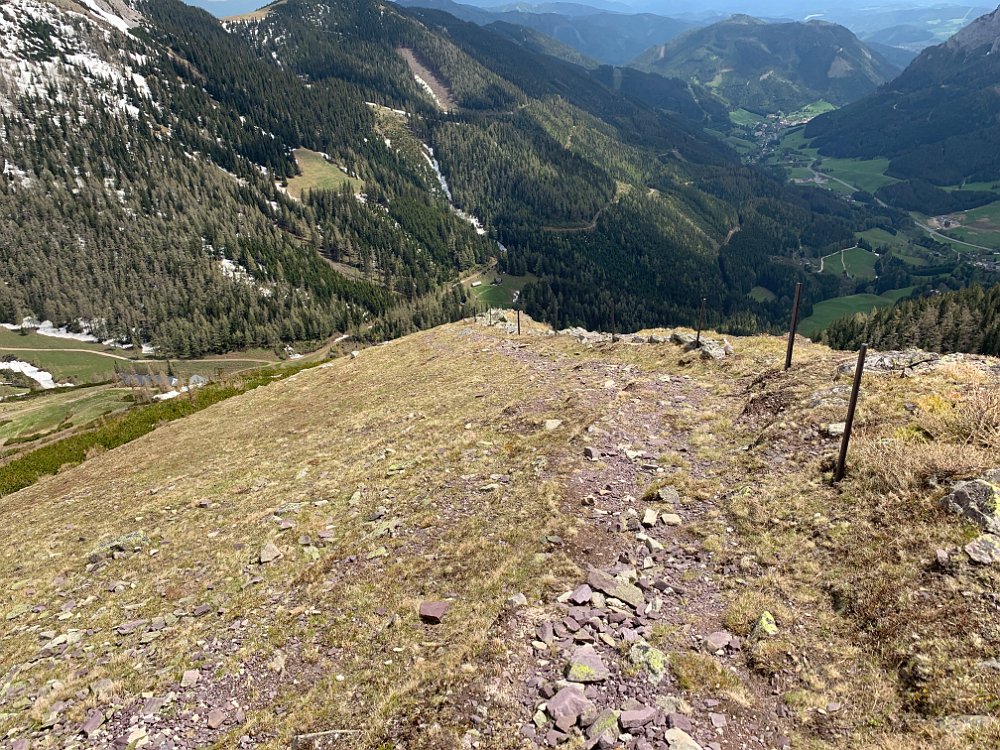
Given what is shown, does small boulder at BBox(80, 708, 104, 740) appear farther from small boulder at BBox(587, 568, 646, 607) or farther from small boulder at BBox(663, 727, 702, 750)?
small boulder at BBox(663, 727, 702, 750)

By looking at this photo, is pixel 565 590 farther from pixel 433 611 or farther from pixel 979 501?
pixel 979 501

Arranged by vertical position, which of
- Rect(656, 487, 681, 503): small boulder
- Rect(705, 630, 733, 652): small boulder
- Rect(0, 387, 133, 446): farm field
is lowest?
Rect(0, 387, 133, 446): farm field

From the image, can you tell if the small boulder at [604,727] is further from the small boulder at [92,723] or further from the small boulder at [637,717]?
the small boulder at [92,723]

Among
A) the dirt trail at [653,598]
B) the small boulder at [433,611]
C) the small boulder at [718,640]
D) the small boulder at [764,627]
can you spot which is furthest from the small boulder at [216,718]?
the small boulder at [764,627]

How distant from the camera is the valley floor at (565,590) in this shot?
10656 millimetres

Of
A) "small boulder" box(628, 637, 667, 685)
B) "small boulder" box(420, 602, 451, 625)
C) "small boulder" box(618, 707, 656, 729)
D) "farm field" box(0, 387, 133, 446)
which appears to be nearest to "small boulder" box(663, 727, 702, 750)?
"small boulder" box(618, 707, 656, 729)

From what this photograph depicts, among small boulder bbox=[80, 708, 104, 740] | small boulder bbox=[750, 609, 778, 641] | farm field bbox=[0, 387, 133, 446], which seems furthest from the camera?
farm field bbox=[0, 387, 133, 446]

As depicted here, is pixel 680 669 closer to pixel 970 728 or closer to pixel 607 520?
pixel 970 728

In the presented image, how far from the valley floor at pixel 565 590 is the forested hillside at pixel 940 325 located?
11570 cm

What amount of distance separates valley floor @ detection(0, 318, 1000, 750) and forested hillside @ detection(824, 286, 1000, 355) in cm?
11570

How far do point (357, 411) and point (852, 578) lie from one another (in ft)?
121

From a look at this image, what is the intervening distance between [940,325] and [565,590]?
160 metres

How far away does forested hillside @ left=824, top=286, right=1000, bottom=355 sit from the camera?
11762 centimetres

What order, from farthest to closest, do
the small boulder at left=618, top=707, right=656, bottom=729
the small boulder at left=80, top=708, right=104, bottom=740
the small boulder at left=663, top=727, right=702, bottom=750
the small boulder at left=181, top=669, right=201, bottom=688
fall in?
the small boulder at left=181, top=669, right=201, bottom=688, the small boulder at left=80, top=708, right=104, bottom=740, the small boulder at left=618, top=707, right=656, bottom=729, the small boulder at left=663, top=727, right=702, bottom=750
